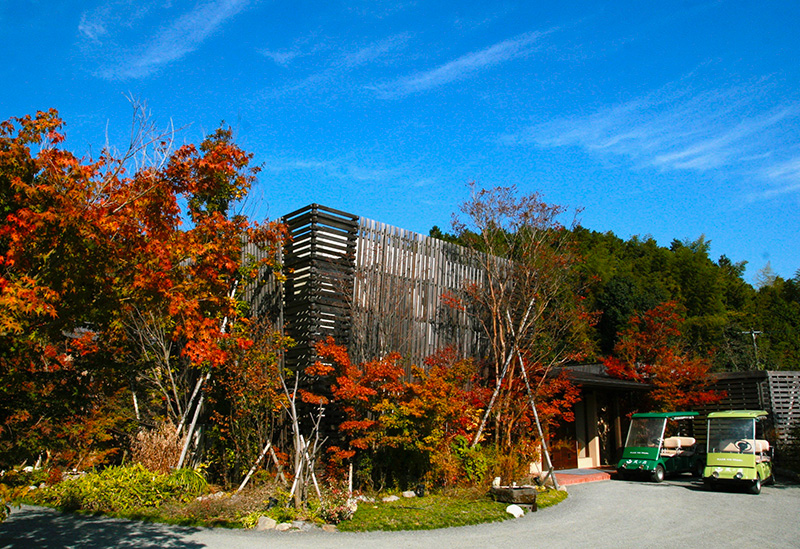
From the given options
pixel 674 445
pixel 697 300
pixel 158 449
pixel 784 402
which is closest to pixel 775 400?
pixel 784 402

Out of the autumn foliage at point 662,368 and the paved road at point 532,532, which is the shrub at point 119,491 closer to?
the paved road at point 532,532

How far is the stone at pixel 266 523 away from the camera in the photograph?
26.4 ft

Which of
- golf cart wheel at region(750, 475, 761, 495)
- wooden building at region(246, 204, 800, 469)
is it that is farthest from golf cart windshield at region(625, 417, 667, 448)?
golf cart wheel at region(750, 475, 761, 495)

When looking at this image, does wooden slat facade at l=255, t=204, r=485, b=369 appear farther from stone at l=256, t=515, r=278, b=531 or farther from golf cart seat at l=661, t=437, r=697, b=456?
golf cart seat at l=661, t=437, r=697, b=456

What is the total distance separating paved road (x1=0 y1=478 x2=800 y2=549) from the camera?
7203 millimetres

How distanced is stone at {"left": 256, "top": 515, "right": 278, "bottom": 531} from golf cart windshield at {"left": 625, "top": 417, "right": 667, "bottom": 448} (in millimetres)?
10818

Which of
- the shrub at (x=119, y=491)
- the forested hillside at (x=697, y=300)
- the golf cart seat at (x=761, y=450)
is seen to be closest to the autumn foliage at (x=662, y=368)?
the golf cart seat at (x=761, y=450)

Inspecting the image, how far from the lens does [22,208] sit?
554 centimetres

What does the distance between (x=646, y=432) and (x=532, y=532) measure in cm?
835

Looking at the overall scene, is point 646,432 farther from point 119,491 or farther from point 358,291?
point 119,491

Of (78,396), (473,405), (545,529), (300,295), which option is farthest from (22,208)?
(473,405)

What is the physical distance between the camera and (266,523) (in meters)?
8.09

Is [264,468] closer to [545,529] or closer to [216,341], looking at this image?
[216,341]

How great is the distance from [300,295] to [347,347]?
5.11ft
